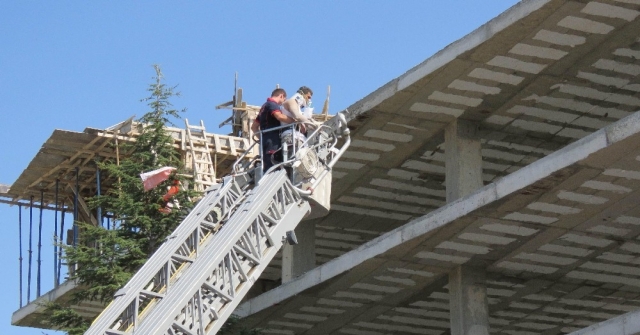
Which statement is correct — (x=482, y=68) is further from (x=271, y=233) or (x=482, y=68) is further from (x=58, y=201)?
(x=58, y=201)

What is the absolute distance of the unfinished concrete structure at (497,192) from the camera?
874 inches

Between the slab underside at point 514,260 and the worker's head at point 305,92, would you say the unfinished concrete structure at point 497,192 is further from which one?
the worker's head at point 305,92

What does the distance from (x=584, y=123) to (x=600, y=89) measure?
1374 millimetres

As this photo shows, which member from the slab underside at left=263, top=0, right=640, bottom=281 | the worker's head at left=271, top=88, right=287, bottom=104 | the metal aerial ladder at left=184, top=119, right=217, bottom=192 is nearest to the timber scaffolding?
the metal aerial ladder at left=184, top=119, right=217, bottom=192

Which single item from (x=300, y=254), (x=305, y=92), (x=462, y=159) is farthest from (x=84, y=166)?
(x=305, y=92)

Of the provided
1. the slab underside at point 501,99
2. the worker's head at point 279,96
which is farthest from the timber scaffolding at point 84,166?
the worker's head at point 279,96

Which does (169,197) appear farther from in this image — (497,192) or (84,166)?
(84,166)

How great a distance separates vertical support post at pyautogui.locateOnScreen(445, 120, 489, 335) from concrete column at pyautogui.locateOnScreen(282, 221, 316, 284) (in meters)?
4.88

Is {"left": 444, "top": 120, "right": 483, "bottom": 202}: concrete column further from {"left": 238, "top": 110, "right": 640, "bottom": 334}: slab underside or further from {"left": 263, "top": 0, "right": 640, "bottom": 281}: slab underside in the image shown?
{"left": 238, "top": 110, "right": 640, "bottom": 334}: slab underside

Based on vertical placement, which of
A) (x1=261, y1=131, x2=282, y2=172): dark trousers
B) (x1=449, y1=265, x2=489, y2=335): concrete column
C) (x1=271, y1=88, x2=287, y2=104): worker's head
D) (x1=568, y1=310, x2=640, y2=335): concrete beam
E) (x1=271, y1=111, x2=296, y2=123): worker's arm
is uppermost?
(x1=271, y1=88, x2=287, y2=104): worker's head

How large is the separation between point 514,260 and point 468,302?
1.17m

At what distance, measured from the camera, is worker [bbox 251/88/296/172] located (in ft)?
61.7

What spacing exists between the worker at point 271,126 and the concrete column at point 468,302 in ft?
23.8

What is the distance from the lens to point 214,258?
1636cm
